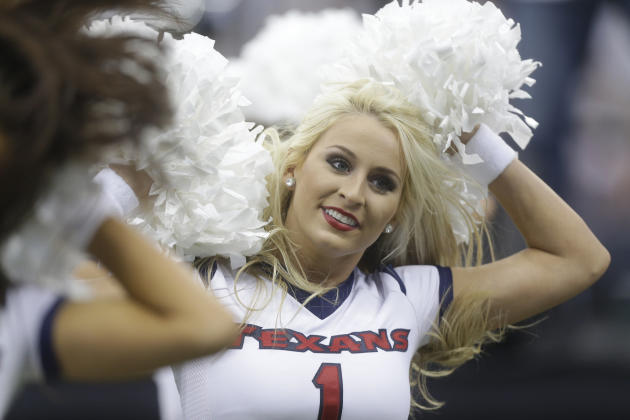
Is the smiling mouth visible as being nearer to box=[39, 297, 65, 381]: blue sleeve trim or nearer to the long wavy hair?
the long wavy hair

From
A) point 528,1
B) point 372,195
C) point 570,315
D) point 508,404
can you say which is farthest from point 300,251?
point 528,1

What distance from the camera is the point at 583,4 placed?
15.7ft

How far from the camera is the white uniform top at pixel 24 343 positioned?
3.15ft

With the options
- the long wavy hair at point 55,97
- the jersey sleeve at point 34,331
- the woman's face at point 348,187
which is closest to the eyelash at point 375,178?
the woman's face at point 348,187

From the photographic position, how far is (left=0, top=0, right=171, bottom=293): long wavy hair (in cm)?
92

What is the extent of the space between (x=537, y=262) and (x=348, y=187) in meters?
0.60

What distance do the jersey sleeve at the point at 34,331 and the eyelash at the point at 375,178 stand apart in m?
0.99

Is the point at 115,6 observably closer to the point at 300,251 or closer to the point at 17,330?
the point at 17,330

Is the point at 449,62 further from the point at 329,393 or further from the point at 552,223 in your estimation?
the point at 329,393

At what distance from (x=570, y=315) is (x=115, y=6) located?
13.5 ft

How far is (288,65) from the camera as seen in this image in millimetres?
3727

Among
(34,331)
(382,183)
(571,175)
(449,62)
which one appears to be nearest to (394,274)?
(382,183)

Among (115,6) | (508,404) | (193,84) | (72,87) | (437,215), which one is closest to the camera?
(72,87)

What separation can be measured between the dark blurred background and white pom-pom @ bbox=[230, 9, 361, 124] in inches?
50.5
